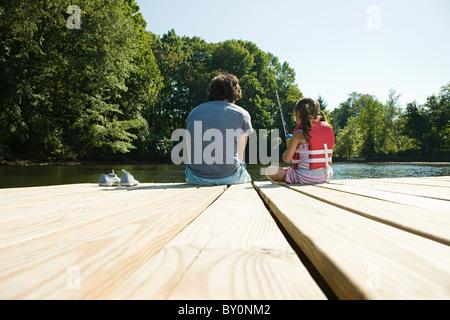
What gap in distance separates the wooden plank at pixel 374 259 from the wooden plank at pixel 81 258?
362 mm

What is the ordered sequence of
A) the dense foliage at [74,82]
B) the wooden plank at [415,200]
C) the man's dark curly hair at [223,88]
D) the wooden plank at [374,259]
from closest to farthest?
the wooden plank at [374,259], the wooden plank at [415,200], the man's dark curly hair at [223,88], the dense foliage at [74,82]

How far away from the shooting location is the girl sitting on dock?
286 centimetres

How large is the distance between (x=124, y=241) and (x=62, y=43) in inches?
726

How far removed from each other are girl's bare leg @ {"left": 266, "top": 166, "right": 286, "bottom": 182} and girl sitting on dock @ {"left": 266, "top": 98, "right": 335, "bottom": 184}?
18mm

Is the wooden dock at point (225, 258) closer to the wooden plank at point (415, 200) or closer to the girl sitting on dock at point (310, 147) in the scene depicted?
the wooden plank at point (415, 200)

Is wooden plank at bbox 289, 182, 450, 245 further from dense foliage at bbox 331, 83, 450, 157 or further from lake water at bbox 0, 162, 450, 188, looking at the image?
dense foliage at bbox 331, 83, 450, 157

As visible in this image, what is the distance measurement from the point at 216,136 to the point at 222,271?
2448 millimetres

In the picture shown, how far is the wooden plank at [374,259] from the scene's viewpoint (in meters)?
0.41

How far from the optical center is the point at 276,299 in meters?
0.41

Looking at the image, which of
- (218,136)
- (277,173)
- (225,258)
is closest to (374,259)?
(225,258)

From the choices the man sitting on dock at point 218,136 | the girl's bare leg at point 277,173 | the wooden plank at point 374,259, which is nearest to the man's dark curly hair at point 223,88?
the man sitting on dock at point 218,136

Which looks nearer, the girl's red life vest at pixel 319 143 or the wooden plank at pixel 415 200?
the wooden plank at pixel 415 200
